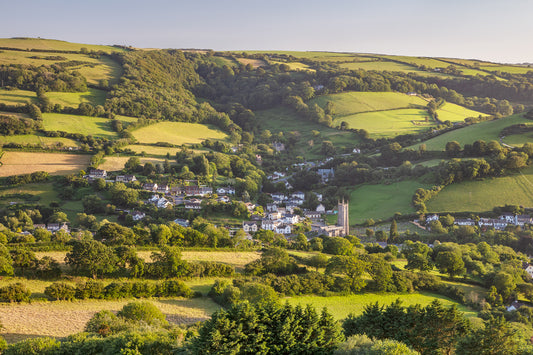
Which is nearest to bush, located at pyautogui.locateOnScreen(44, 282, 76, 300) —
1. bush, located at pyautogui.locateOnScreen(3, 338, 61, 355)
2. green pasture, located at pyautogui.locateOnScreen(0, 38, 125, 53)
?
bush, located at pyautogui.locateOnScreen(3, 338, 61, 355)

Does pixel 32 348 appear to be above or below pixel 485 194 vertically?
above

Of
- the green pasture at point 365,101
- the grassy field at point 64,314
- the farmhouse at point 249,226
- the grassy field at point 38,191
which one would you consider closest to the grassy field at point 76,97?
the grassy field at point 38,191

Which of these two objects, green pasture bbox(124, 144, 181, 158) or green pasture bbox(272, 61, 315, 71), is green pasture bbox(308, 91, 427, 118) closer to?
green pasture bbox(272, 61, 315, 71)

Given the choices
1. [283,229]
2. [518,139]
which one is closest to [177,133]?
[283,229]

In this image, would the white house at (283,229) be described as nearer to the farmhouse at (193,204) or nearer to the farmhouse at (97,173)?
the farmhouse at (193,204)

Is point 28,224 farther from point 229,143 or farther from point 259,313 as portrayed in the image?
point 229,143

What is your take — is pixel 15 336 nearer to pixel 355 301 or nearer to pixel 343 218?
pixel 355 301
